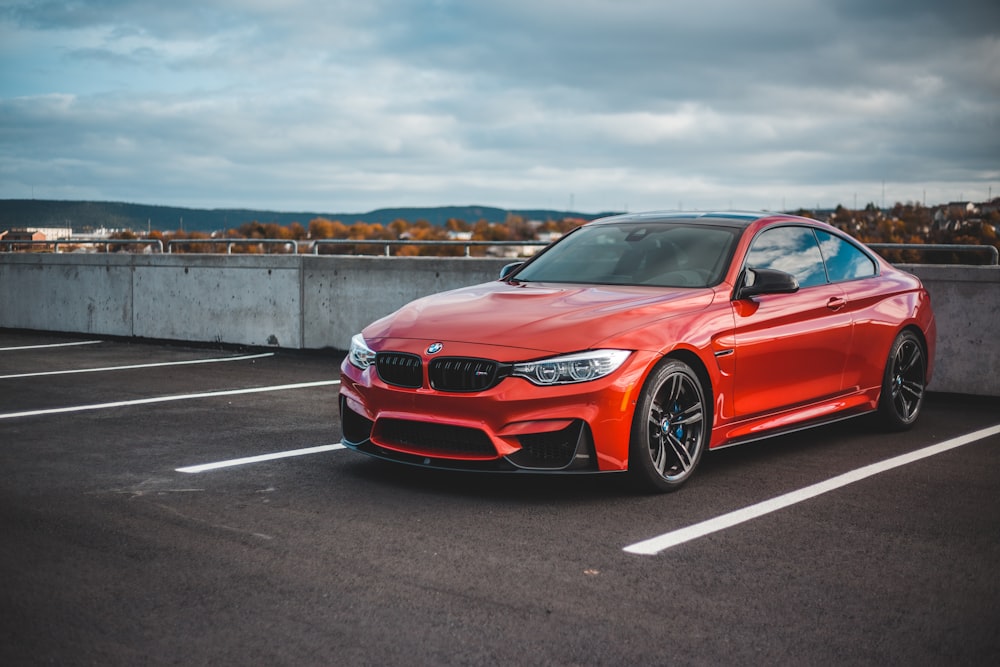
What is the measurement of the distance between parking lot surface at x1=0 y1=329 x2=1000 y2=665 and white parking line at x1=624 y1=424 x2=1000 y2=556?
31 mm

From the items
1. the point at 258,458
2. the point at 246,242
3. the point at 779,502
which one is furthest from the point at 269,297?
the point at 779,502

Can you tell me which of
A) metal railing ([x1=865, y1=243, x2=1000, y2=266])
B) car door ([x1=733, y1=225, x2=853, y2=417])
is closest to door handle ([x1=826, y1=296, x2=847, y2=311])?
car door ([x1=733, y1=225, x2=853, y2=417])

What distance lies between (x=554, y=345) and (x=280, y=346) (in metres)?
8.86

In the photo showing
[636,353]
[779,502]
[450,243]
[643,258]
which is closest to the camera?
[636,353]

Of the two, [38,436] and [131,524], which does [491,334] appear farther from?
[38,436]

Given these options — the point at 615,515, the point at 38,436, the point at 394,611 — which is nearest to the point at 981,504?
the point at 615,515

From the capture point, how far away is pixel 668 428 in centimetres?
587

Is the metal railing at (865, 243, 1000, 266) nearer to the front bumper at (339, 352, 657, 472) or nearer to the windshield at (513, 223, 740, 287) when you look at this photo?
the windshield at (513, 223, 740, 287)

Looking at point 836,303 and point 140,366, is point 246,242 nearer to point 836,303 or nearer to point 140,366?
point 140,366

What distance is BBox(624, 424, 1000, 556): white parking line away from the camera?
193 inches

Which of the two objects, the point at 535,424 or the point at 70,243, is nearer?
the point at 535,424

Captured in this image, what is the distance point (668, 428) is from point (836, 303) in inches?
79.3

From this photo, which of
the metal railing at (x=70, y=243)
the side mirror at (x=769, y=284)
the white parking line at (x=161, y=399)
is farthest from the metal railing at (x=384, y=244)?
the white parking line at (x=161, y=399)

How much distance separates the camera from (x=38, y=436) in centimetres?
750
